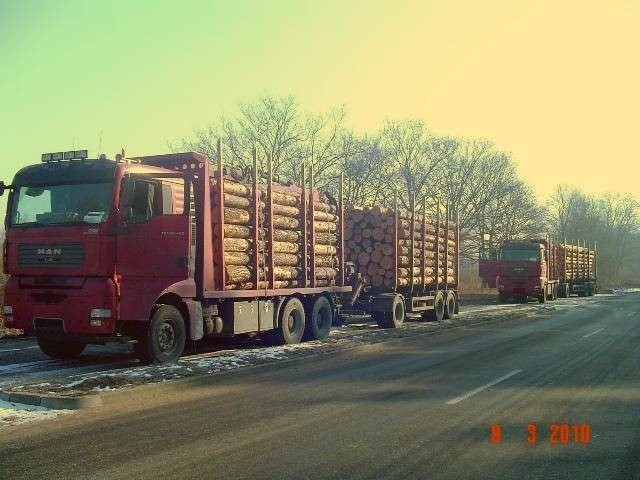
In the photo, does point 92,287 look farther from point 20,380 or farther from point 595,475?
point 595,475

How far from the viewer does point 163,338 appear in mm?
10977

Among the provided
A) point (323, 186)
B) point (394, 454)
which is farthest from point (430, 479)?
point (323, 186)

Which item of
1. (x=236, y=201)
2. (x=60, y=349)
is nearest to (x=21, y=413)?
(x=60, y=349)

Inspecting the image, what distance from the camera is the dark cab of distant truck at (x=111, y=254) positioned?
10.2 metres

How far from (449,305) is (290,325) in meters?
9.69

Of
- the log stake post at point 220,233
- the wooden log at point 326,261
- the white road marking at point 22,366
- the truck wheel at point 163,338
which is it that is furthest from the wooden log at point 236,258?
the white road marking at point 22,366

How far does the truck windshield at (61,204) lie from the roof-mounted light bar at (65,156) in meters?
0.53

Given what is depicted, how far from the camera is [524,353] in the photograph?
41.4 ft

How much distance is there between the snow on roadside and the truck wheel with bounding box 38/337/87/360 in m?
3.95

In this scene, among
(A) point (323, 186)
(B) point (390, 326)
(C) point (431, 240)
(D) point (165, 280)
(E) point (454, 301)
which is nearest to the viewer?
(D) point (165, 280)

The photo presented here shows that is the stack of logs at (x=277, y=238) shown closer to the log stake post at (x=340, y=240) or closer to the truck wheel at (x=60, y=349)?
the log stake post at (x=340, y=240)

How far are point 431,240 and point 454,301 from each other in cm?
283

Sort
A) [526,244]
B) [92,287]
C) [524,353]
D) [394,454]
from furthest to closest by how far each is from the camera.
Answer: [526,244] < [524,353] < [92,287] < [394,454]

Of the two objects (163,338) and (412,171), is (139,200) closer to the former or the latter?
(163,338)
